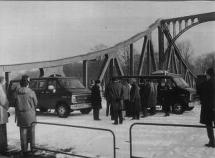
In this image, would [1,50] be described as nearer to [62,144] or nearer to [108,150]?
[62,144]

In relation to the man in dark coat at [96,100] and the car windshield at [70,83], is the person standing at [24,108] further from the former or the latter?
the car windshield at [70,83]

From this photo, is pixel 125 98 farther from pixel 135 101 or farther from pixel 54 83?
pixel 54 83

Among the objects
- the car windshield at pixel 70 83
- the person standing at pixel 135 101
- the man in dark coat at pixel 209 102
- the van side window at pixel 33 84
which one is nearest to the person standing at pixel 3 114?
the man in dark coat at pixel 209 102

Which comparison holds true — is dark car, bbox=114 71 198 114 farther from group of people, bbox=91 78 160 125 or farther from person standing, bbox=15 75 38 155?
person standing, bbox=15 75 38 155

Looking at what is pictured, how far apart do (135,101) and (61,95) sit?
2.64 m

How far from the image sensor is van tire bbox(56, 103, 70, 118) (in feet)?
38.2

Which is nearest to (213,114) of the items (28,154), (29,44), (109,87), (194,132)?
(194,132)

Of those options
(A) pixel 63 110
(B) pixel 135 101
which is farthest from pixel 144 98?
(A) pixel 63 110

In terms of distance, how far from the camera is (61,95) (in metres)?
11.9

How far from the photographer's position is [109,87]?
9781mm

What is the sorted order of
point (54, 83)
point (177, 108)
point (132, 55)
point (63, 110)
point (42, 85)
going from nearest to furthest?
point (63, 110), point (177, 108), point (54, 83), point (42, 85), point (132, 55)

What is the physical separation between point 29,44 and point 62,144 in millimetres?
3648

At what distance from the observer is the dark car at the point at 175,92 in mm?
11984

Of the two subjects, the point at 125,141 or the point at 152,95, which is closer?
the point at 125,141
